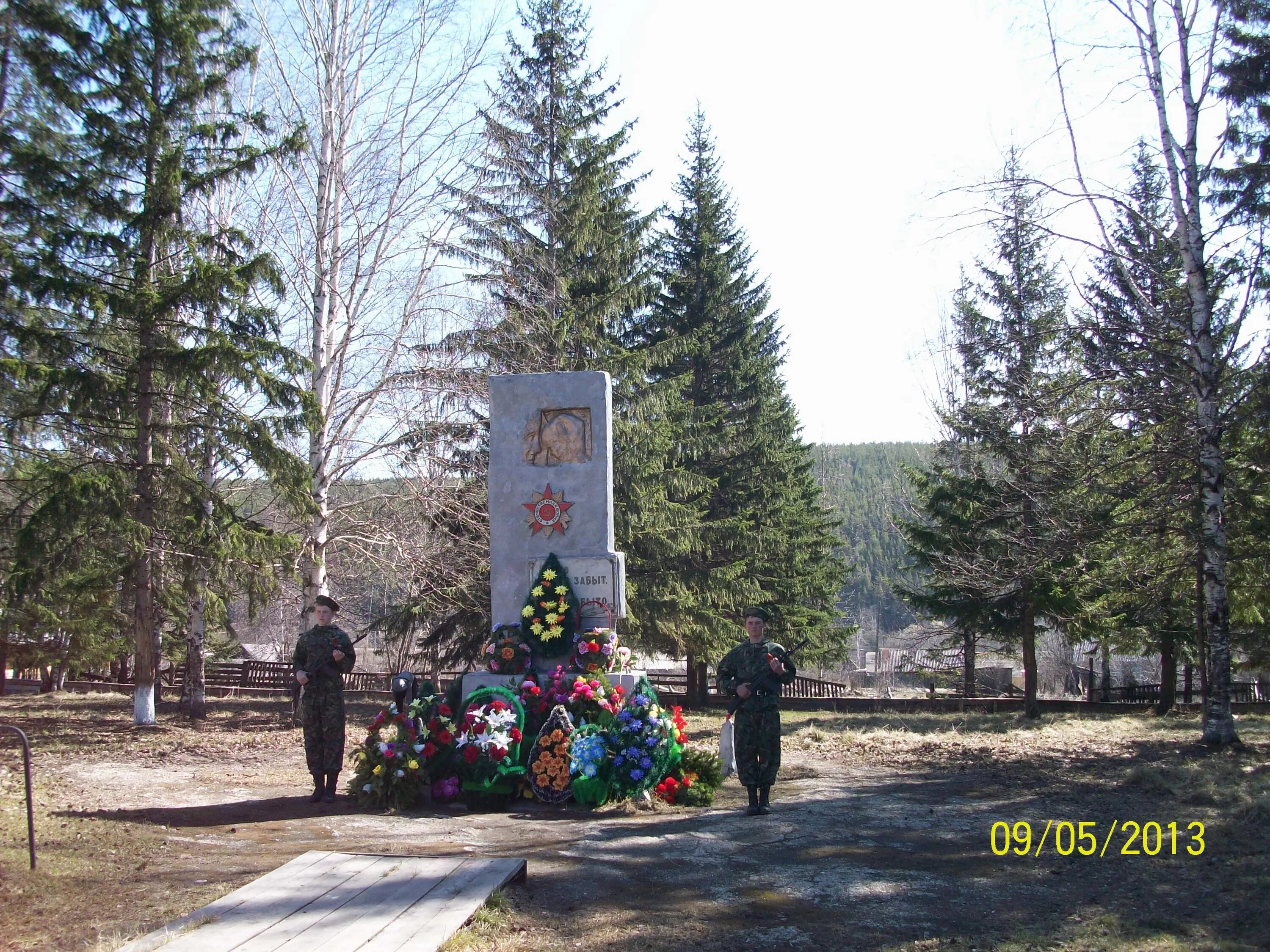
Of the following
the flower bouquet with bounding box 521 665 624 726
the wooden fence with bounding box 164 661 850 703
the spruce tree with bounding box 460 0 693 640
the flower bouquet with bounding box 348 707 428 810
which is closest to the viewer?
the flower bouquet with bounding box 348 707 428 810

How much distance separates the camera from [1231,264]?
41.2ft

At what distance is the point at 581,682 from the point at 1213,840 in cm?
511

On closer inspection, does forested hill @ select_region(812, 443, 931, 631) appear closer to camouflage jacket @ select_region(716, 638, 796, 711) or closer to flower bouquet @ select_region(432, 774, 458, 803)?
camouflage jacket @ select_region(716, 638, 796, 711)

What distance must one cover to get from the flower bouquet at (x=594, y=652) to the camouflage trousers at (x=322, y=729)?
7.44 feet

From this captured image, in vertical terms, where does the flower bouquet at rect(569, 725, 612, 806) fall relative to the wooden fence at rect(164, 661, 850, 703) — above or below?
above

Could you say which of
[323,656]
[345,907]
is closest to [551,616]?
[323,656]

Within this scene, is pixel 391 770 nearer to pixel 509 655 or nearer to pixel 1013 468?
pixel 509 655

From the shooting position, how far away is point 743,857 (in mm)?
6461

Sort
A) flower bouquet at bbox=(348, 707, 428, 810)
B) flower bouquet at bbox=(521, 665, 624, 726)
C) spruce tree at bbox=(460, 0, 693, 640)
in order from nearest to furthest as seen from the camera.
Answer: flower bouquet at bbox=(348, 707, 428, 810) → flower bouquet at bbox=(521, 665, 624, 726) → spruce tree at bbox=(460, 0, 693, 640)

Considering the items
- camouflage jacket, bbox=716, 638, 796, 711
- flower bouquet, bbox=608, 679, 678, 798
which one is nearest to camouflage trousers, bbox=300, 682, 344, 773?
flower bouquet, bbox=608, 679, 678, 798

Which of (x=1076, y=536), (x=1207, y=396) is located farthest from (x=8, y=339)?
(x=1207, y=396)

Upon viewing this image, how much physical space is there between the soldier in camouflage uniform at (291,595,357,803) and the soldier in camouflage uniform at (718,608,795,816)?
11.2 ft

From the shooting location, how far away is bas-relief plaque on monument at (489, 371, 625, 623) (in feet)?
33.0

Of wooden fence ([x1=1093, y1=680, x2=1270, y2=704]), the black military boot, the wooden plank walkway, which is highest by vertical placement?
the wooden plank walkway
